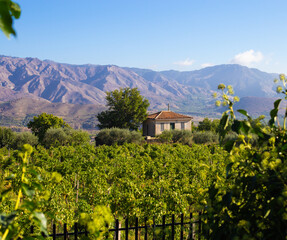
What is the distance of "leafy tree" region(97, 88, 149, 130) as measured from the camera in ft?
134

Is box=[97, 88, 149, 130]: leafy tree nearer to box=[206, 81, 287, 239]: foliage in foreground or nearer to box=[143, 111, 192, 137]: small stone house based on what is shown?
box=[143, 111, 192, 137]: small stone house

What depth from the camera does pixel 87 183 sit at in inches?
419

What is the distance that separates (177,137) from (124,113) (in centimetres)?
1102

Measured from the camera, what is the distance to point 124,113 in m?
41.2

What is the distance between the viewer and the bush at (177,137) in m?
32.1

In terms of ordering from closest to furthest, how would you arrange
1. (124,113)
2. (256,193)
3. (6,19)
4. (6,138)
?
(6,19), (256,193), (6,138), (124,113)

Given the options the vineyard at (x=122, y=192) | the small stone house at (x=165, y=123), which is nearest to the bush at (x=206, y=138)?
the small stone house at (x=165, y=123)

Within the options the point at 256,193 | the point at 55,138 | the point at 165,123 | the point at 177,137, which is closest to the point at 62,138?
the point at 55,138

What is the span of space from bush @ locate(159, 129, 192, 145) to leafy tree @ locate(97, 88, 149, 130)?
8274 mm

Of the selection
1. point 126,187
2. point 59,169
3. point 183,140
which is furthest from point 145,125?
point 126,187

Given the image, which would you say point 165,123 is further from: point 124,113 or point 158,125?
point 124,113

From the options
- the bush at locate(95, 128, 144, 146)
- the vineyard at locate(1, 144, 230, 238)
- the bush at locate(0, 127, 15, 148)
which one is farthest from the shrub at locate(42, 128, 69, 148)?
the vineyard at locate(1, 144, 230, 238)

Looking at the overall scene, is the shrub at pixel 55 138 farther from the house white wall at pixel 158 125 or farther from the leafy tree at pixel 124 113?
the house white wall at pixel 158 125

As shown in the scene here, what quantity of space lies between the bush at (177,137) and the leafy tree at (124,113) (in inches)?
326
